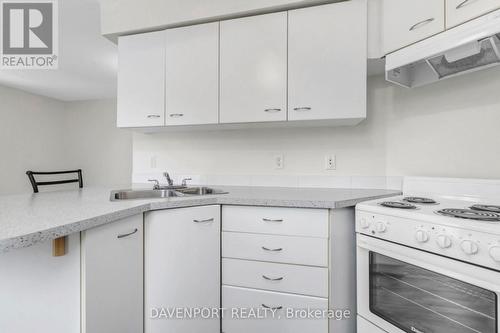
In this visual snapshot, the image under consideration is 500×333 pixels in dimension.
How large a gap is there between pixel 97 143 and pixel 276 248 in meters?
5.58

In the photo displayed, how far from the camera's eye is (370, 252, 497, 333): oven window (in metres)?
0.86

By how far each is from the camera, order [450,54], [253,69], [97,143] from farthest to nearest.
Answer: [97,143] → [253,69] → [450,54]

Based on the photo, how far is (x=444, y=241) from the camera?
0.91 m

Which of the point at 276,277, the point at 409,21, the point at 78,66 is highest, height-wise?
the point at 78,66

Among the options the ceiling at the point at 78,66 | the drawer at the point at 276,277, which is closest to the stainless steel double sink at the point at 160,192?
the drawer at the point at 276,277

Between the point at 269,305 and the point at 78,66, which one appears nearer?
the point at 269,305

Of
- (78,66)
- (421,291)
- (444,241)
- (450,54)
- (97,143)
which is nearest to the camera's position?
(444,241)

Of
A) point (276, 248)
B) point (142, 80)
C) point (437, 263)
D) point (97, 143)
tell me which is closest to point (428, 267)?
point (437, 263)

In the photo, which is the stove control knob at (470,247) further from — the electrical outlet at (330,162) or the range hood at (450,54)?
the electrical outlet at (330,162)

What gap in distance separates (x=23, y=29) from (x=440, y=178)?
3664 millimetres

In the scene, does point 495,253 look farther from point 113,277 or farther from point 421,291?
point 113,277

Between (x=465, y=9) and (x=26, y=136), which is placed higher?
(x=465, y=9)

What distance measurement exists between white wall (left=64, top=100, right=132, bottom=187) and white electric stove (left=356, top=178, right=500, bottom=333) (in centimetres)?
535

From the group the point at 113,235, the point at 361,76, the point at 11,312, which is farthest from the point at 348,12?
the point at 11,312
